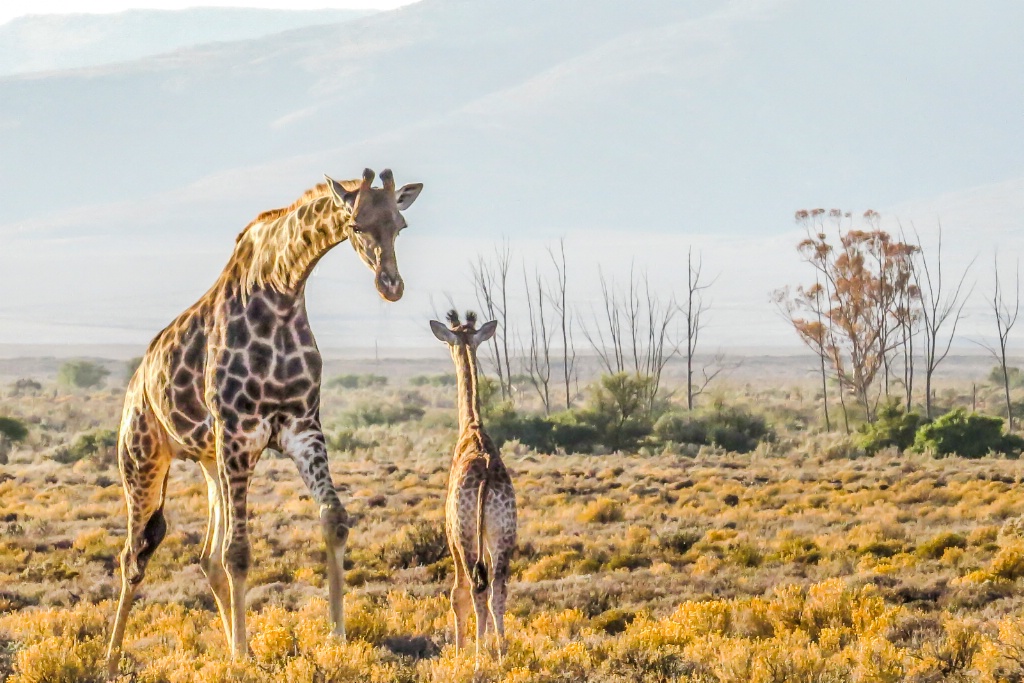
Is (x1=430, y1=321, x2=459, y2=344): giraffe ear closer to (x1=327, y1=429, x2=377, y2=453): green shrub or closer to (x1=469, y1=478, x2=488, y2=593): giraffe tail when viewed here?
(x1=469, y1=478, x2=488, y2=593): giraffe tail

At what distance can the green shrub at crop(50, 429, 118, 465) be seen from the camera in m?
34.1

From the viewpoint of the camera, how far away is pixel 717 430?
4072 cm

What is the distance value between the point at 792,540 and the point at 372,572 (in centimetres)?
663

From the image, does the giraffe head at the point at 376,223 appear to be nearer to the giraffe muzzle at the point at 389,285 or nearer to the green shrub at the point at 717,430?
the giraffe muzzle at the point at 389,285

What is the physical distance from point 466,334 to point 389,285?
2.05 m

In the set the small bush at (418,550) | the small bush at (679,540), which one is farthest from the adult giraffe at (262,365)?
the small bush at (679,540)

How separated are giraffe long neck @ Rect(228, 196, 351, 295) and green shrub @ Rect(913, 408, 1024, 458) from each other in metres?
31.0

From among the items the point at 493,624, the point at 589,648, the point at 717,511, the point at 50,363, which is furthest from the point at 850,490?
the point at 50,363

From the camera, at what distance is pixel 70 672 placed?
885 centimetres

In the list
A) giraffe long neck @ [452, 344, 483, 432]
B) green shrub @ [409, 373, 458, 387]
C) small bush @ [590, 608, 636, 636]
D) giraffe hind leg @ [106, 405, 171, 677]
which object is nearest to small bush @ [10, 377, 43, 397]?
green shrub @ [409, 373, 458, 387]

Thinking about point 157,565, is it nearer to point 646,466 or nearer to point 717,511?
point 717,511

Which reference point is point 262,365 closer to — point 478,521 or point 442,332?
point 442,332

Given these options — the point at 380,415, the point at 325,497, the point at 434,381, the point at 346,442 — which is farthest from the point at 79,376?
the point at 325,497

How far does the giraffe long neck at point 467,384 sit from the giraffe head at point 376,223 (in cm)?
166
